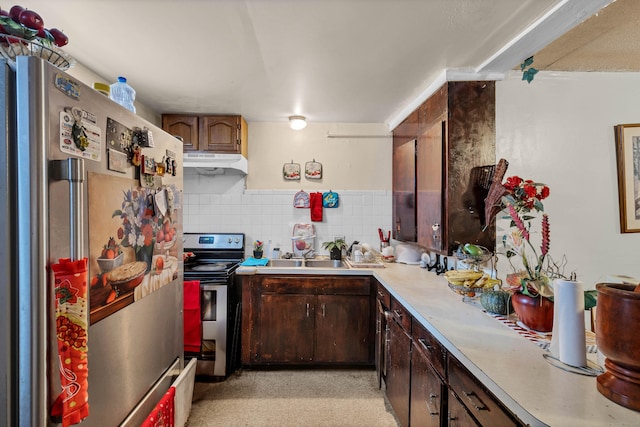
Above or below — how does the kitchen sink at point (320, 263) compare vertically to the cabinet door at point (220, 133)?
below

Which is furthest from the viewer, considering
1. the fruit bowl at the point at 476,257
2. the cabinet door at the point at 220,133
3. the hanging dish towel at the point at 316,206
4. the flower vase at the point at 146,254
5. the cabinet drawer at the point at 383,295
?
the hanging dish towel at the point at 316,206

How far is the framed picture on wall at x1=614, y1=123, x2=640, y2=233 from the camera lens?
5.20 feet

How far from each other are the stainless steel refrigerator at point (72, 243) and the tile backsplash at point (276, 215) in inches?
76.6

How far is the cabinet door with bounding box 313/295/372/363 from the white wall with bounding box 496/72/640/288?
1.13 m

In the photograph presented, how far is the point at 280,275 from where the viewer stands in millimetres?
2582

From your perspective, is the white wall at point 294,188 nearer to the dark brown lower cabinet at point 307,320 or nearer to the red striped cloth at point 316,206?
the red striped cloth at point 316,206

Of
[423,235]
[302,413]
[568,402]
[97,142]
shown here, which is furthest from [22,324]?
[423,235]

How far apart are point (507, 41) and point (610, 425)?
1748mm

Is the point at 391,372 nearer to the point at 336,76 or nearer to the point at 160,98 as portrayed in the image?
the point at 336,76

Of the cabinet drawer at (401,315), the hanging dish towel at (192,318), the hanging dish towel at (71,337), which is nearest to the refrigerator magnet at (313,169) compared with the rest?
the hanging dish towel at (192,318)

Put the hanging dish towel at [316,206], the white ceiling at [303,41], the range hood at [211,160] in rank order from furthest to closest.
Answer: the hanging dish towel at [316,206] < the range hood at [211,160] < the white ceiling at [303,41]

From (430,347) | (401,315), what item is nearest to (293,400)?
(401,315)

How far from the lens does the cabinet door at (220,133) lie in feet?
9.65

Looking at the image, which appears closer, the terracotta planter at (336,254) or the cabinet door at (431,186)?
the cabinet door at (431,186)
